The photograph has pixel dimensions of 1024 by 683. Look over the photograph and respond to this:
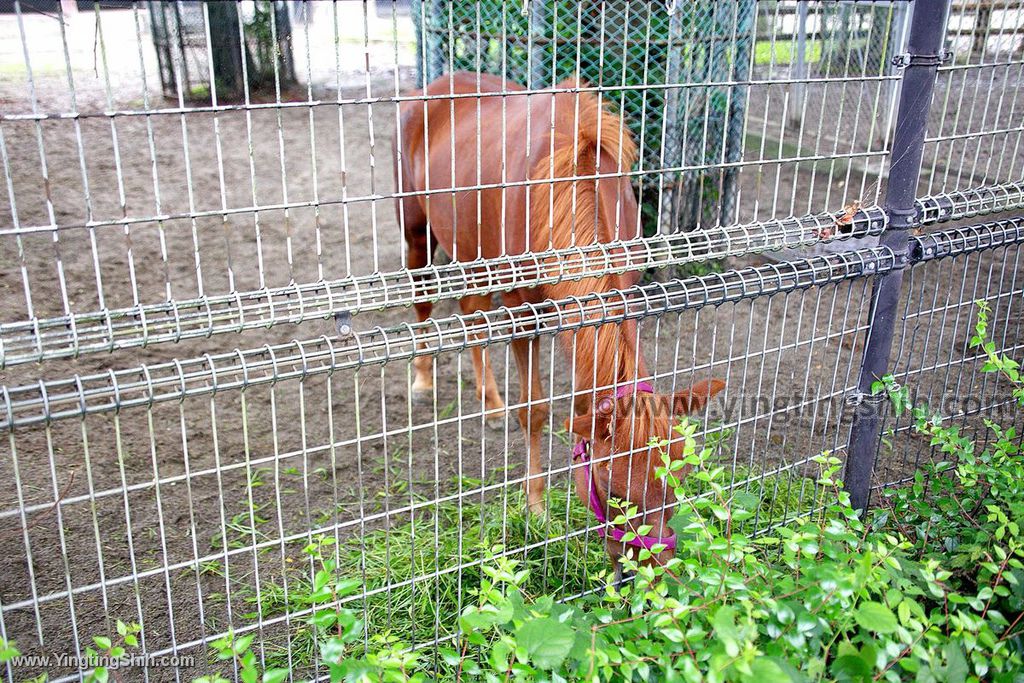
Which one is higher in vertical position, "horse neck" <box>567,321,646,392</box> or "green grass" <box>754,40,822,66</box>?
"green grass" <box>754,40,822,66</box>

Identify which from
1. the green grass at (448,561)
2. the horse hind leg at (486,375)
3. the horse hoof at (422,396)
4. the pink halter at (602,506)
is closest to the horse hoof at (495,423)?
the horse hind leg at (486,375)

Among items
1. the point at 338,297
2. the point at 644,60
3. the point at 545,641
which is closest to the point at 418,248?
the point at 644,60

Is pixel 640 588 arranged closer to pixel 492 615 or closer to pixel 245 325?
pixel 492 615

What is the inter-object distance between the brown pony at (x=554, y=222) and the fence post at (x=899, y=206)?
0.51 meters

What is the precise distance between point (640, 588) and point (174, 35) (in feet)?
43.4

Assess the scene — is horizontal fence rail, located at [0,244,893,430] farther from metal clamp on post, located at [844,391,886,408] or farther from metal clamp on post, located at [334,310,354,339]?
metal clamp on post, located at [844,391,886,408]

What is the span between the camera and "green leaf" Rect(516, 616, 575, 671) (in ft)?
5.56

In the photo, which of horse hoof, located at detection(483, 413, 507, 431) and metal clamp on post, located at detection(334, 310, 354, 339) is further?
horse hoof, located at detection(483, 413, 507, 431)

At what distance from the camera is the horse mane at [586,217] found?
270cm

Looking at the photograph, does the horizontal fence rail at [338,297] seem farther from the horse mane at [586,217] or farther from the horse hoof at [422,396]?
the horse hoof at [422,396]

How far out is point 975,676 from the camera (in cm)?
188

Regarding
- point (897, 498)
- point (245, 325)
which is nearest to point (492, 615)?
point (245, 325)

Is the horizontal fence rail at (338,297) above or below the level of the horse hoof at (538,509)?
above

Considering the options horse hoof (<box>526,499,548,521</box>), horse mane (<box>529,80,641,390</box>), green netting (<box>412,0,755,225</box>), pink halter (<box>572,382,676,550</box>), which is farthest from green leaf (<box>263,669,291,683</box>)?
green netting (<box>412,0,755,225</box>)
